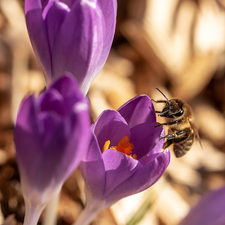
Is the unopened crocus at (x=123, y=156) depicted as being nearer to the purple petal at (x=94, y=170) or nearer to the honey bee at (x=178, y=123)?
the purple petal at (x=94, y=170)

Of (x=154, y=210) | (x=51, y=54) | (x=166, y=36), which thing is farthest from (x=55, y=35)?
(x=166, y=36)

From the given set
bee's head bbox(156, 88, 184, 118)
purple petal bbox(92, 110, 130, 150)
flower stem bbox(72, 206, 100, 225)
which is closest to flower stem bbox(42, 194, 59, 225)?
flower stem bbox(72, 206, 100, 225)

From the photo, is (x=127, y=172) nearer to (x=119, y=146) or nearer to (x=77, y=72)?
(x=119, y=146)

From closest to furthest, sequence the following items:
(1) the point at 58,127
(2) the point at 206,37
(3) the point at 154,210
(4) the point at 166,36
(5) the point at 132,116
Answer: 1. (1) the point at 58,127
2. (5) the point at 132,116
3. (3) the point at 154,210
4. (4) the point at 166,36
5. (2) the point at 206,37

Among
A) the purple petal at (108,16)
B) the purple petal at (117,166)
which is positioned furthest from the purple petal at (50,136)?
the purple petal at (108,16)

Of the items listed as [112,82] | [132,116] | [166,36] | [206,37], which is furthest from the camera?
[206,37]

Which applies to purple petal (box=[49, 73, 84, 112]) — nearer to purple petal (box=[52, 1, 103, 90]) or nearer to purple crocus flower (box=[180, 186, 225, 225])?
purple petal (box=[52, 1, 103, 90])

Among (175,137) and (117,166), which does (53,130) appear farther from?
(175,137)
